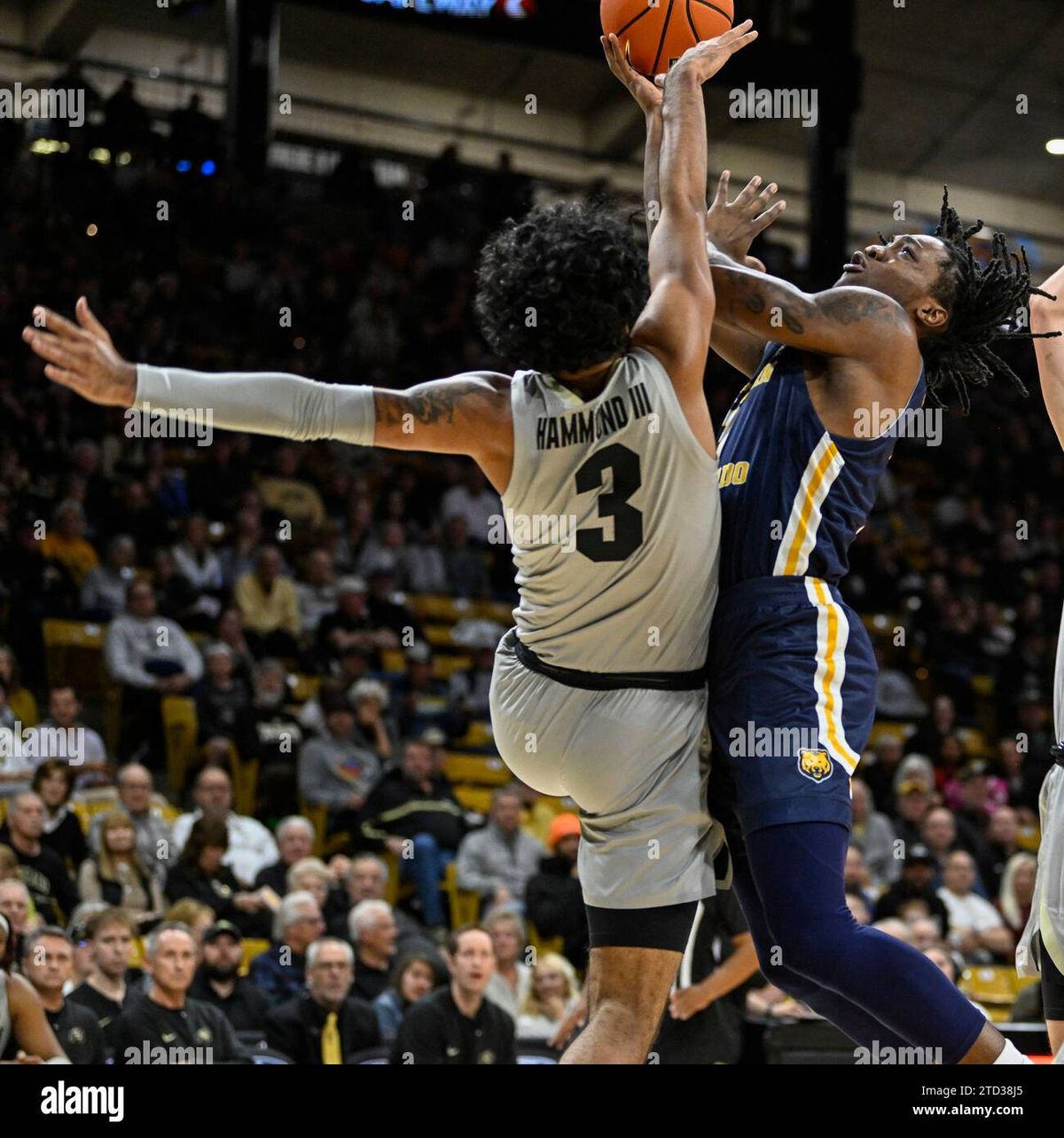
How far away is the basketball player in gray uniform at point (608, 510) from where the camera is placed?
3.58 m

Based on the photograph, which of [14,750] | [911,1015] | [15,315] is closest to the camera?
[911,1015]

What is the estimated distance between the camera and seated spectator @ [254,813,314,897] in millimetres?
9211

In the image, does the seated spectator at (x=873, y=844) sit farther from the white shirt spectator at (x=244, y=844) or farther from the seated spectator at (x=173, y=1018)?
the seated spectator at (x=173, y=1018)

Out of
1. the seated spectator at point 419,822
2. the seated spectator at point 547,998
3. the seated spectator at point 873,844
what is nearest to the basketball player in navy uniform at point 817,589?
the seated spectator at point 547,998

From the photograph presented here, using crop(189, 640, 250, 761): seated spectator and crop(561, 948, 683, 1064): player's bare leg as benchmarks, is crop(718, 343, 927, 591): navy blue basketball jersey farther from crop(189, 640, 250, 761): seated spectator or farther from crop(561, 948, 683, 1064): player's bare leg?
crop(189, 640, 250, 761): seated spectator

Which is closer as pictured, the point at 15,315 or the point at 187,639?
the point at 187,639

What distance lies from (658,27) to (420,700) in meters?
8.27

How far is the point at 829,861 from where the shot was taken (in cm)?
349

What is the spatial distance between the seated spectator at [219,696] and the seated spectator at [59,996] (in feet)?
12.1

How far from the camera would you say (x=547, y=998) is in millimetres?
8531

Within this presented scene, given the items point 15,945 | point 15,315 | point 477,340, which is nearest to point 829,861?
point 15,945

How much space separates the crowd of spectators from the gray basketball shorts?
2.98 m

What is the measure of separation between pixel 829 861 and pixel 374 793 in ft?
23.4
